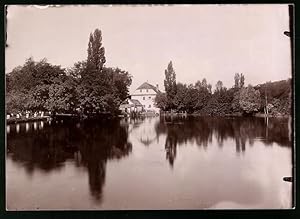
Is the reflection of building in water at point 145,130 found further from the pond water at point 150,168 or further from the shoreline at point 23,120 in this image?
the shoreline at point 23,120

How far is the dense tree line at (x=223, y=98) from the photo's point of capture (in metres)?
1.50

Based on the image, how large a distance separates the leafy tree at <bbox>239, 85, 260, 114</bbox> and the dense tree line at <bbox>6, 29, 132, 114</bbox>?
410mm

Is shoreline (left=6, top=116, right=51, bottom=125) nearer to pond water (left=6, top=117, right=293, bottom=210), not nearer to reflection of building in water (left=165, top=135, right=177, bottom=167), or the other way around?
pond water (left=6, top=117, right=293, bottom=210)

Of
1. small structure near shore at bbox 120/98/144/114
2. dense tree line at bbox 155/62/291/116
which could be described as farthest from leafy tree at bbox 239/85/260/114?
small structure near shore at bbox 120/98/144/114

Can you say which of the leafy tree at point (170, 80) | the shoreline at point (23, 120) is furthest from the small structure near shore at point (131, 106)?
the shoreline at point (23, 120)

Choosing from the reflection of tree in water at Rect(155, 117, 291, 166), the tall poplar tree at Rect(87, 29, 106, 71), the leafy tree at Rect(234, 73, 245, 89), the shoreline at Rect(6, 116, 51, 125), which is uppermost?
the tall poplar tree at Rect(87, 29, 106, 71)

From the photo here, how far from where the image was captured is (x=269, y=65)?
150cm

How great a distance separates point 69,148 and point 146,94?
330 mm

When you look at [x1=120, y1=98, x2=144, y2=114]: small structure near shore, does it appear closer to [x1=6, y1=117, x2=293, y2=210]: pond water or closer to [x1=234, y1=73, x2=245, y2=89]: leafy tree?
[x1=6, y1=117, x2=293, y2=210]: pond water

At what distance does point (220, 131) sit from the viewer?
1.53 metres

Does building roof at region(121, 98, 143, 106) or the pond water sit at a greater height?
building roof at region(121, 98, 143, 106)

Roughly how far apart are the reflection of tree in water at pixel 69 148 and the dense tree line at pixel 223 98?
0.72 ft

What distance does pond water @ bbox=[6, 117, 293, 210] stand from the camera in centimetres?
147

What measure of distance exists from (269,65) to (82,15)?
26.5 inches
